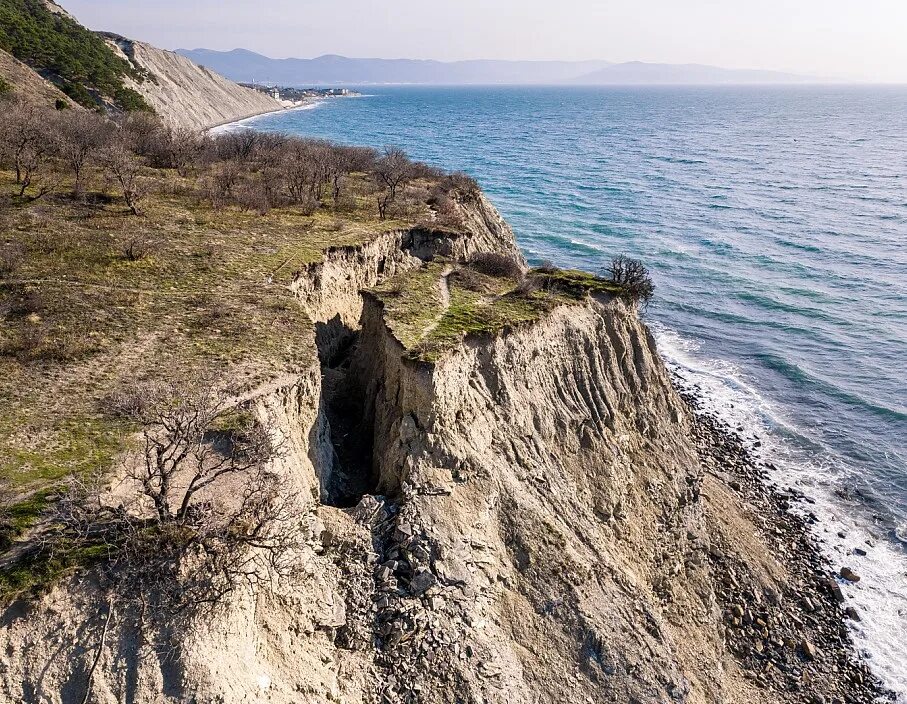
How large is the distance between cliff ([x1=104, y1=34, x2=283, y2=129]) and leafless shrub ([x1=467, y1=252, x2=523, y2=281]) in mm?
91557

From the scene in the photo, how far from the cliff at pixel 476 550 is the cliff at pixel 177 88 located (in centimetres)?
9932

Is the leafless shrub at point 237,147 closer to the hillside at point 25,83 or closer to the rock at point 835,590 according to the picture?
the hillside at point 25,83

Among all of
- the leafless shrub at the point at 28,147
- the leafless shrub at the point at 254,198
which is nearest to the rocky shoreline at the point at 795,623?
the leafless shrub at the point at 254,198

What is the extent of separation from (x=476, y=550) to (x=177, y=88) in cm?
15098

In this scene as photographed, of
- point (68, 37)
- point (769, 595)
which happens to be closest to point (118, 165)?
point (769, 595)

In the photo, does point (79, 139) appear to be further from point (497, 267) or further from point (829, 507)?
point (829, 507)

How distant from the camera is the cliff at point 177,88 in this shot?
116125 millimetres

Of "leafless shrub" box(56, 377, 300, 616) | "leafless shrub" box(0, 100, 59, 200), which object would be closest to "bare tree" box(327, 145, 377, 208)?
"leafless shrub" box(0, 100, 59, 200)

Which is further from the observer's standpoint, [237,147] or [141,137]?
[237,147]

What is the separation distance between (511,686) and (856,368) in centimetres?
4440

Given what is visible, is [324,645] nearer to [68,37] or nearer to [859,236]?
[859,236]

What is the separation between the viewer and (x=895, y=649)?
25531 millimetres

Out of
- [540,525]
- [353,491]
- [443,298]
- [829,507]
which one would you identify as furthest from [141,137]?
[829,507]

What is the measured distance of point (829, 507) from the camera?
33.6 m
